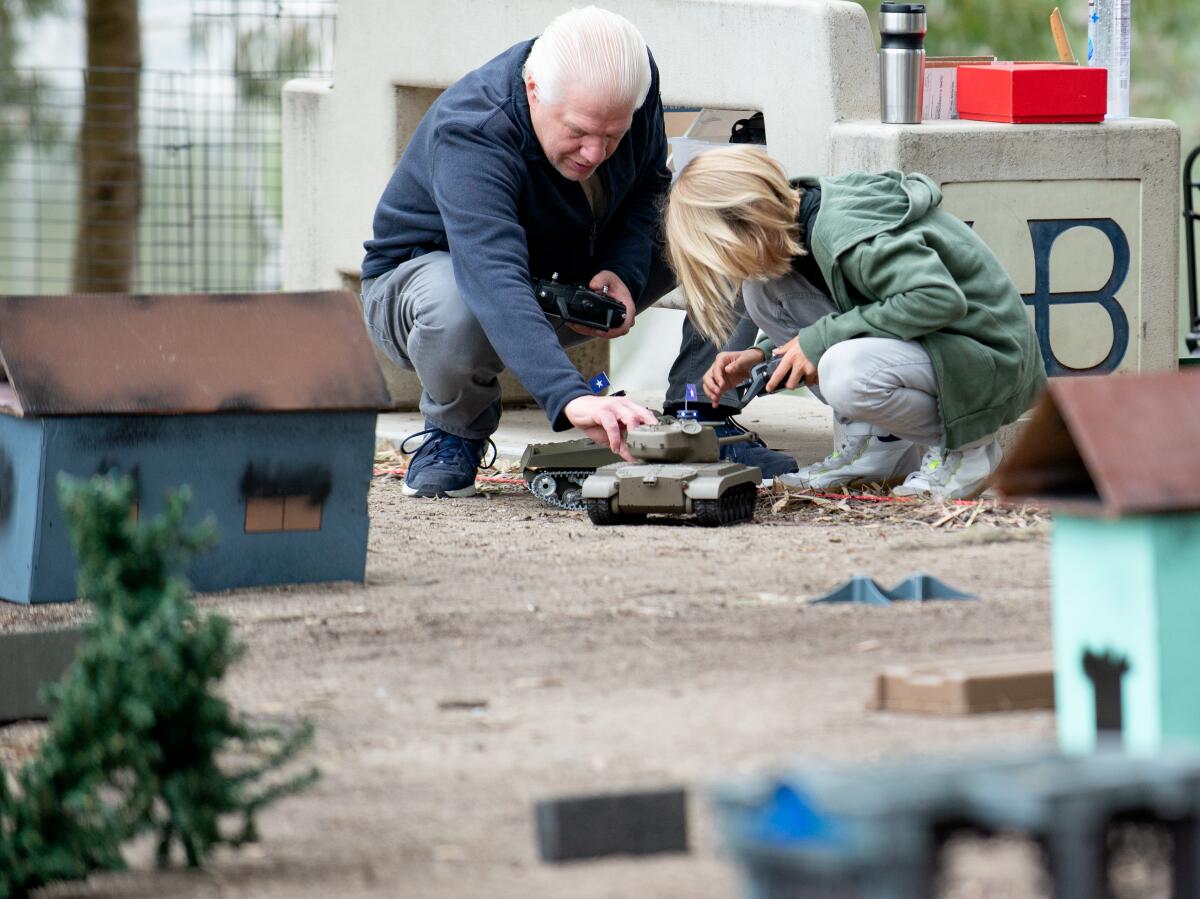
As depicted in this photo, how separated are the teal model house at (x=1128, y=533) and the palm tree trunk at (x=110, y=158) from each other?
871cm

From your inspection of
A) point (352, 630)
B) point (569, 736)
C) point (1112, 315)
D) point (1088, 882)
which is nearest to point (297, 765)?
point (569, 736)

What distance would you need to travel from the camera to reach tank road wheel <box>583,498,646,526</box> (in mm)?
4164

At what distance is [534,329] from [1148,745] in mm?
2326

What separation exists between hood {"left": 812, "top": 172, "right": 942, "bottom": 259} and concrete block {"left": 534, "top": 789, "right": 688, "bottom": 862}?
2.43 metres

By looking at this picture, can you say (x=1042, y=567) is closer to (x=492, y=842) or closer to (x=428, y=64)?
Result: (x=492, y=842)

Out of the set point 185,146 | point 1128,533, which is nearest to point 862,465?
point 1128,533

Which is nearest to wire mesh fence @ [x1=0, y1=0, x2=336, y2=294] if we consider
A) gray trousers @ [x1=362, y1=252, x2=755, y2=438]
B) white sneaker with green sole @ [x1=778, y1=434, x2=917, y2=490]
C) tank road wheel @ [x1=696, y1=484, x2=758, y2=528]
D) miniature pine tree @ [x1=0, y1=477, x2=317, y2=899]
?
gray trousers @ [x1=362, y1=252, x2=755, y2=438]

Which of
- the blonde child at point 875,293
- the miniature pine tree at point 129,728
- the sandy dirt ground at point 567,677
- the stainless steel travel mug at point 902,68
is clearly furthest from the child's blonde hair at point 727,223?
the miniature pine tree at point 129,728

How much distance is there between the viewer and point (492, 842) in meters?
2.02

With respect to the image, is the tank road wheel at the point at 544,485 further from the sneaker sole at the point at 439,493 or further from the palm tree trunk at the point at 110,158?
the palm tree trunk at the point at 110,158

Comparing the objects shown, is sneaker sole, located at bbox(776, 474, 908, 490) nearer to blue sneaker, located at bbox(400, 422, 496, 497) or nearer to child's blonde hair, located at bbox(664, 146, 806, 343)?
child's blonde hair, located at bbox(664, 146, 806, 343)

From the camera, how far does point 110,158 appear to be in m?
10.7

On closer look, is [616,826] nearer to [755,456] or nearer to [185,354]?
[185,354]

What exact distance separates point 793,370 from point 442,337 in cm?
89
